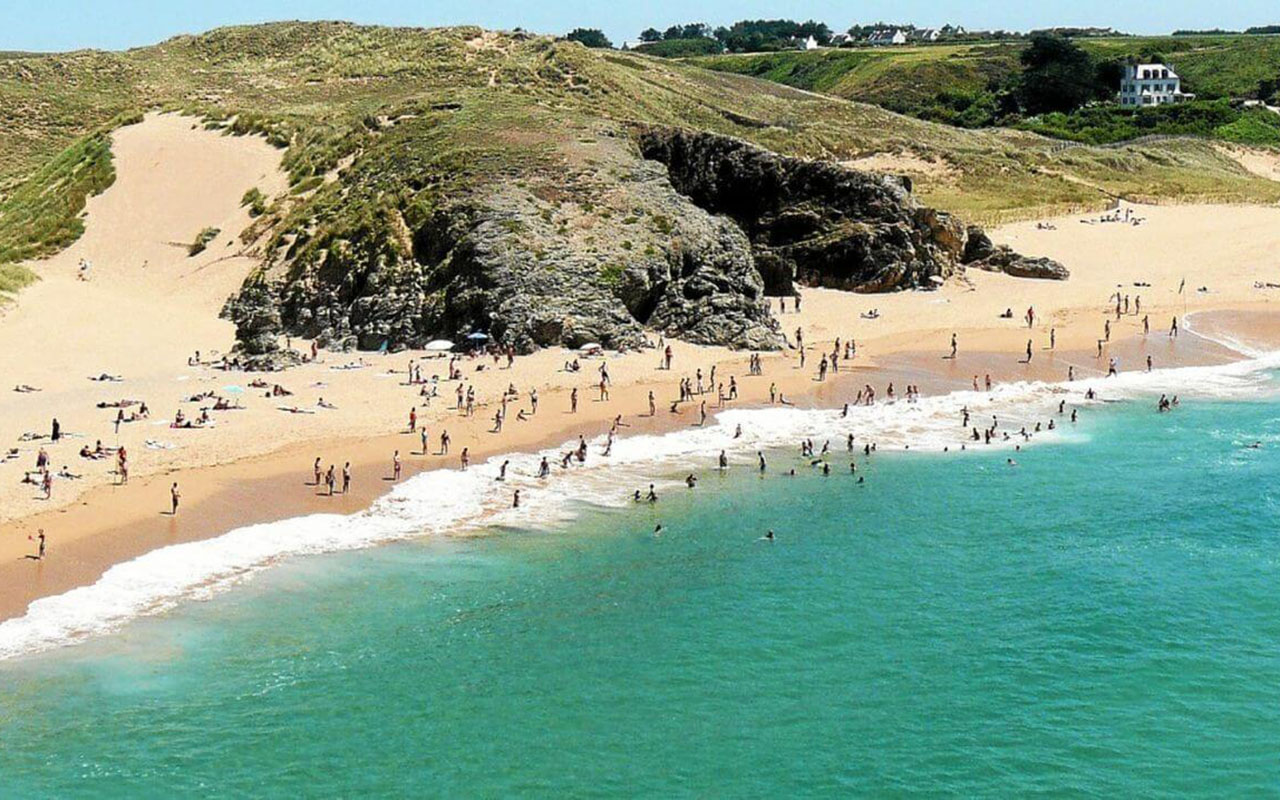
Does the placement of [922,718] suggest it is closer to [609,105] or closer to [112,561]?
[112,561]

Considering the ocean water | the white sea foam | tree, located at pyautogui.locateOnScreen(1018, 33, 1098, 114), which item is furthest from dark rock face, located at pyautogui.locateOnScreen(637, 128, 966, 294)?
tree, located at pyautogui.locateOnScreen(1018, 33, 1098, 114)

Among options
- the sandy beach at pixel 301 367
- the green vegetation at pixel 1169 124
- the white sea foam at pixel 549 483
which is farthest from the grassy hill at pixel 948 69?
the white sea foam at pixel 549 483

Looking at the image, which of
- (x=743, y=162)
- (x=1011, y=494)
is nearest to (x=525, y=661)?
(x=1011, y=494)

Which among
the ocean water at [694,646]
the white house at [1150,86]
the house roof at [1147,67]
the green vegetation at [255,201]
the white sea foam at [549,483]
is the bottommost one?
the ocean water at [694,646]

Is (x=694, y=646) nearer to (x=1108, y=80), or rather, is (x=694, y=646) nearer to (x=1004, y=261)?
(x=1004, y=261)

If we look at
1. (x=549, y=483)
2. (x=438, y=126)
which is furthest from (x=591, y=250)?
(x=549, y=483)

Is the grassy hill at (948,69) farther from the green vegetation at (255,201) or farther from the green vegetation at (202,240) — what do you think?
the green vegetation at (202,240)

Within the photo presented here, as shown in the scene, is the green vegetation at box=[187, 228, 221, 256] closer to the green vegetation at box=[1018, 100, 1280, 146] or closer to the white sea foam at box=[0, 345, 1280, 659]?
the white sea foam at box=[0, 345, 1280, 659]
